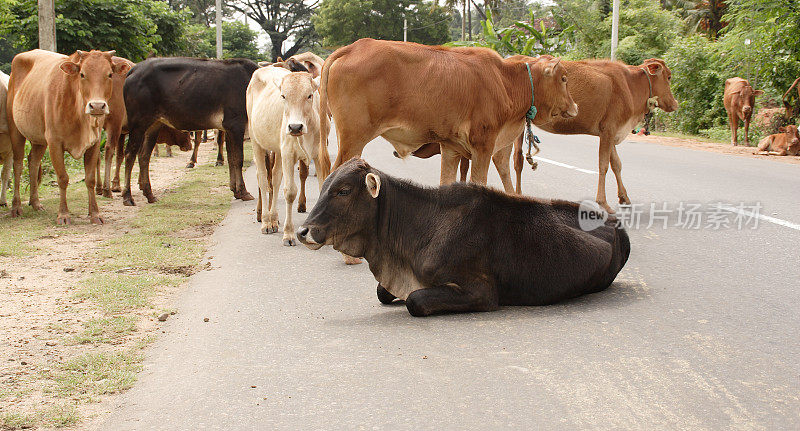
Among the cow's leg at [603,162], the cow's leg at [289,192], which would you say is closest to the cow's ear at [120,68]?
the cow's leg at [289,192]

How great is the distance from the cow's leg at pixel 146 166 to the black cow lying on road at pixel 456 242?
22.8 feet

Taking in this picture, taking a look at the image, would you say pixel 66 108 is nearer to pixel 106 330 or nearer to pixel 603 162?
pixel 106 330

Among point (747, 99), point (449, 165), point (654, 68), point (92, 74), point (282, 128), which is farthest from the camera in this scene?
point (747, 99)

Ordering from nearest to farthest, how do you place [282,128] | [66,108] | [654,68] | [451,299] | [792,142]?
[451,299] < [282,128] < [66,108] < [654,68] < [792,142]

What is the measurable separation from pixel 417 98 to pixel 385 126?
40 cm

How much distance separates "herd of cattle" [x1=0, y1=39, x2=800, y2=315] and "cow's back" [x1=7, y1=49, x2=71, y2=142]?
22 millimetres

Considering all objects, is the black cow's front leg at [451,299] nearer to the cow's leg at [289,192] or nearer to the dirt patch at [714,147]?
the cow's leg at [289,192]

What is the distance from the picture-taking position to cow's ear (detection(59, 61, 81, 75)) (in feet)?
32.2

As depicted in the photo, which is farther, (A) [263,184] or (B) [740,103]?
(B) [740,103]

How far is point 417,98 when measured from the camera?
7.50 metres

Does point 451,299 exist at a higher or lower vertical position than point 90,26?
lower

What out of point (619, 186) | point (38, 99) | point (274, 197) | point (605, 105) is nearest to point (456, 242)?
point (274, 197)

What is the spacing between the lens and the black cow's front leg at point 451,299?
5.46 m

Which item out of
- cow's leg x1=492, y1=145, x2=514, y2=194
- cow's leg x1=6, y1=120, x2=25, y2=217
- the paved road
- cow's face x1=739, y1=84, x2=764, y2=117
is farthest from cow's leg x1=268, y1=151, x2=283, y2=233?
cow's face x1=739, y1=84, x2=764, y2=117
